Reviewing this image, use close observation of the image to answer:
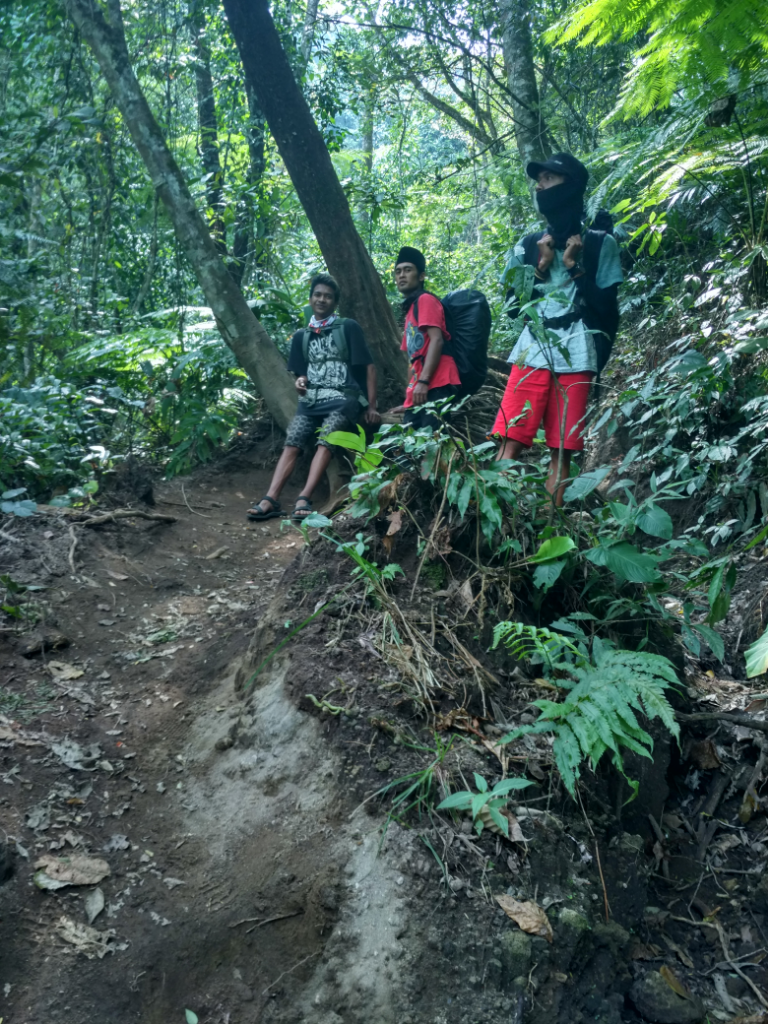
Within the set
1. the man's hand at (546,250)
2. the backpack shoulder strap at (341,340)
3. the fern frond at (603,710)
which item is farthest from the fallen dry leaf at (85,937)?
the backpack shoulder strap at (341,340)

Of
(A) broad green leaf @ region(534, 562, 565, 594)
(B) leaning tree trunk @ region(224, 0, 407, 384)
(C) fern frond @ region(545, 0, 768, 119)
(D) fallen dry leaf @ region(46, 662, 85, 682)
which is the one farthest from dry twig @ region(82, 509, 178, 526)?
(C) fern frond @ region(545, 0, 768, 119)

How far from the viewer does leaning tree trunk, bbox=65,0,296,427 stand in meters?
6.22

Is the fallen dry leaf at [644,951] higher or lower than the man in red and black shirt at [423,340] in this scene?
lower

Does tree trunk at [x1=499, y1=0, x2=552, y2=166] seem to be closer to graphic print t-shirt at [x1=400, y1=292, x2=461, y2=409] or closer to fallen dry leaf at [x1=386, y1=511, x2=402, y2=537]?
graphic print t-shirt at [x1=400, y1=292, x2=461, y2=409]

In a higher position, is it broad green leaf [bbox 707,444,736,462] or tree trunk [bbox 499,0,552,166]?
tree trunk [bbox 499,0,552,166]

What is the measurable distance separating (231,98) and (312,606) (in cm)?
900

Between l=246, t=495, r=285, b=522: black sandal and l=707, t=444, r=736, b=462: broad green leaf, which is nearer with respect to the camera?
l=707, t=444, r=736, b=462: broad green leaf

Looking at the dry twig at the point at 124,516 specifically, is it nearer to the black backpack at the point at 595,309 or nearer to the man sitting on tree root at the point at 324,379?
the man sitting on tree root at the point at 324,379

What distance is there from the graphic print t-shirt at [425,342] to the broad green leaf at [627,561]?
7.86ft

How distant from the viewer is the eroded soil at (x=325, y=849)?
2.37 metres

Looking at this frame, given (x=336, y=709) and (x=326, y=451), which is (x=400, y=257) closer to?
(x=326, y=451)

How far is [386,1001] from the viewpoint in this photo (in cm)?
227

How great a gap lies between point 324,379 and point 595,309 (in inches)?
100

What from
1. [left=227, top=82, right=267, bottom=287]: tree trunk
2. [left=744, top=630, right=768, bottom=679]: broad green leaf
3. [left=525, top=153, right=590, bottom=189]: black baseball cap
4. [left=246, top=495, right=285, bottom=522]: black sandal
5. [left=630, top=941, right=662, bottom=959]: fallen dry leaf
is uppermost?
[left=227, top=82, right=267, bottom=287]: tree trunk
